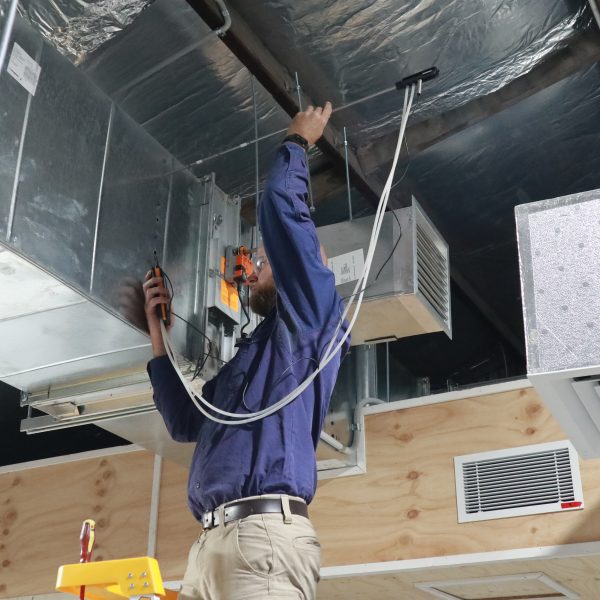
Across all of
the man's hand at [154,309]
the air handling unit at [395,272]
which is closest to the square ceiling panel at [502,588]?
the air handling unit at [395,272]

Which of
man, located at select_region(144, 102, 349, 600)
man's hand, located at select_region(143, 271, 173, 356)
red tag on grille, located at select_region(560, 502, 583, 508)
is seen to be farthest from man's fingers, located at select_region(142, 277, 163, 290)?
red tag on grille, located at select_region(560, 502, 583, 508)

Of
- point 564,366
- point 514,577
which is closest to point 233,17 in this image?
point 564,366

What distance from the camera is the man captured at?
1916 mm

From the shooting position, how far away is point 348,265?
2.78m

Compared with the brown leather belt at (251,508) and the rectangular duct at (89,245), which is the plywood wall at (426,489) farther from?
the brown leather belt at (251,508)

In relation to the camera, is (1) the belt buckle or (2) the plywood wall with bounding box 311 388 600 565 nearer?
(1) the belt buckle

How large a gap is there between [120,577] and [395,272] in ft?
3.69

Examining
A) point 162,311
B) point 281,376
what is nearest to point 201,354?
point 162,311

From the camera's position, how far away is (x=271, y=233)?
7.09ft

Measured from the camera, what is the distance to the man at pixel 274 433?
192 cm

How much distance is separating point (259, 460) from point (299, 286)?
0.40m

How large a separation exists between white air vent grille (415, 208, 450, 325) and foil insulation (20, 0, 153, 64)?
3.16ft

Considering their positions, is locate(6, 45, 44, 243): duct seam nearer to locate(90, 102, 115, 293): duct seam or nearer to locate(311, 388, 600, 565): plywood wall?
locate(90, 102, 115, 293): duct seam

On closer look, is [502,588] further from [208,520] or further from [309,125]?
[309,125]
